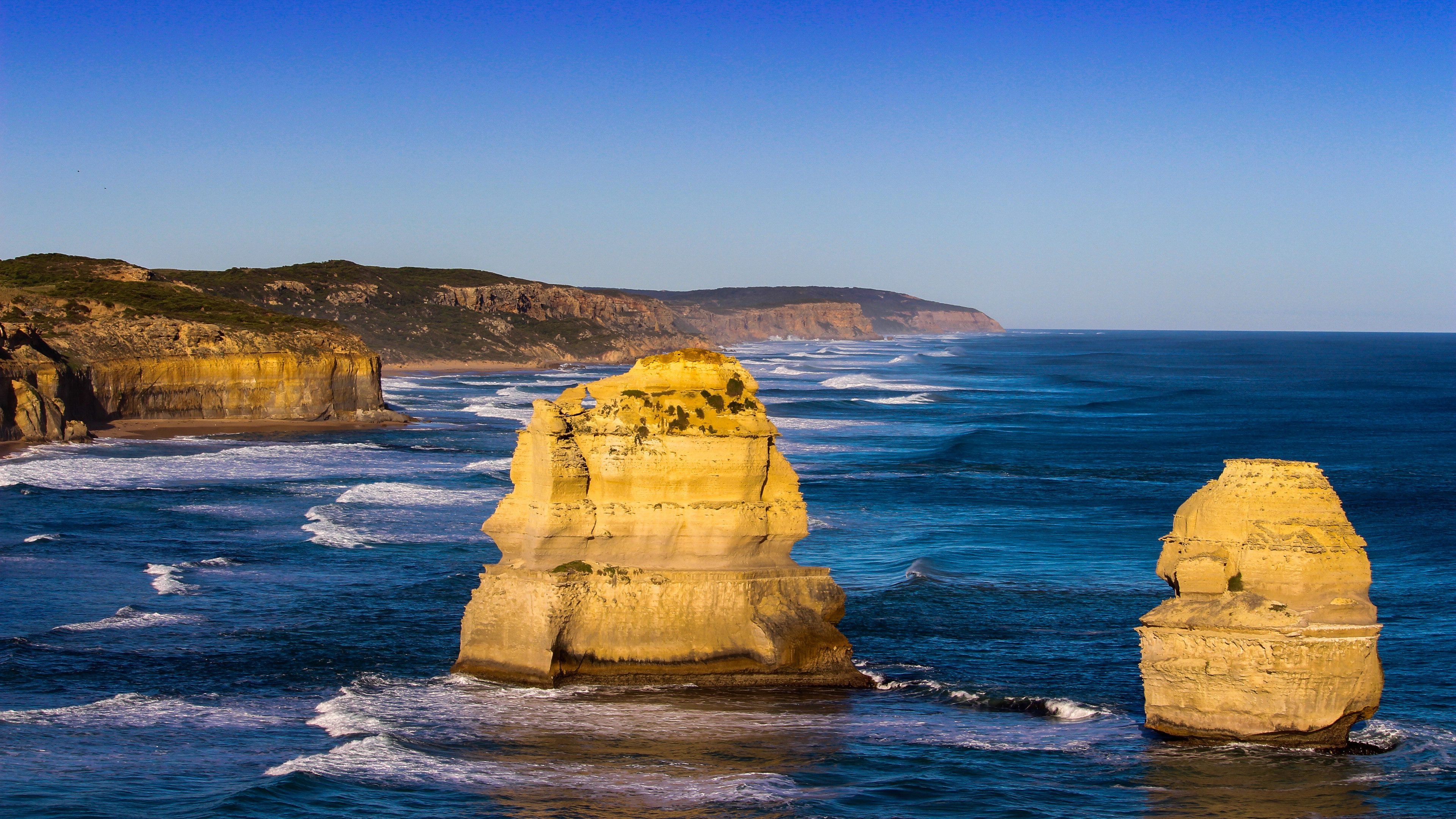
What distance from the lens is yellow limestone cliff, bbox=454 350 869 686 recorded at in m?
22.0

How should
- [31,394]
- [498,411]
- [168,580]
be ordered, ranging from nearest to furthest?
1. [168,580]
2. [31,394]
3. [498,411]

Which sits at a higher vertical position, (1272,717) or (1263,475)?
(1263,475)

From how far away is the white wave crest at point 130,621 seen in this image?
89.0 feet

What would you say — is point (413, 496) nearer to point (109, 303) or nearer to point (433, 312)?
point (109, 303)

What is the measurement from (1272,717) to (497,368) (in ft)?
441

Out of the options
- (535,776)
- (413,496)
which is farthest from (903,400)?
(535,776)

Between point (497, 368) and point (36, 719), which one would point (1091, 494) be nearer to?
point (36, 719)

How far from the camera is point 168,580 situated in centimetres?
3209

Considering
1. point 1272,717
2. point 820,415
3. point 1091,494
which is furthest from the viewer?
point 820,415

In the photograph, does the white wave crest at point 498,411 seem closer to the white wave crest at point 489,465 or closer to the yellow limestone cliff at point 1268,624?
the white wave crest at point 489,465

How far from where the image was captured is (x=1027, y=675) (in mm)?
24125

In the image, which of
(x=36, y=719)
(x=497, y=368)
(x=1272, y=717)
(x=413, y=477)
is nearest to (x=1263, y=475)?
(x=1272, y=717)

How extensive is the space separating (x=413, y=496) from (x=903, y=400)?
196 ft

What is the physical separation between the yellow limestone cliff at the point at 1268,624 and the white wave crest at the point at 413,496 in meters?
29.2
